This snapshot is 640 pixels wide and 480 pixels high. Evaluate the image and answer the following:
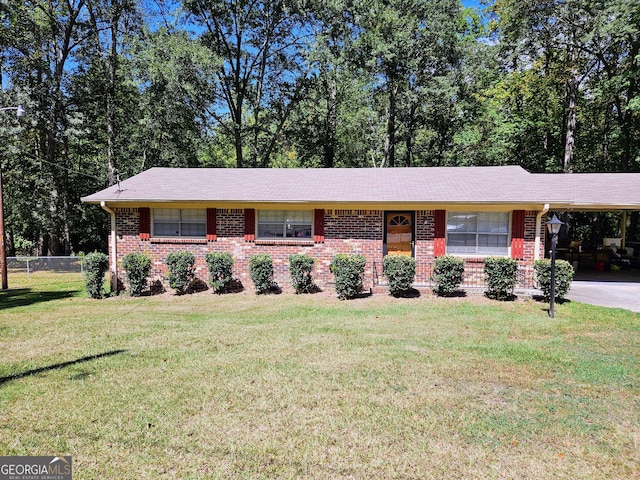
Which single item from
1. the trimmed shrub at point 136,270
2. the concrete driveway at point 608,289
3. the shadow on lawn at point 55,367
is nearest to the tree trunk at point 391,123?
the concrete driveway at point 608,289

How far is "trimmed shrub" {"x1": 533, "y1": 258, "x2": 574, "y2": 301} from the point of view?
26.7 feet

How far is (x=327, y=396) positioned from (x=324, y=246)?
21.8 ft

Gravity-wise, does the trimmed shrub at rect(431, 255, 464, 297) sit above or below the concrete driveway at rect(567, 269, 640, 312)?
above

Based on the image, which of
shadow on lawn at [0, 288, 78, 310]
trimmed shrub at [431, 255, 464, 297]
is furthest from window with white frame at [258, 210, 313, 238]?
shadow on lawn at [0, 288, 78, 310]

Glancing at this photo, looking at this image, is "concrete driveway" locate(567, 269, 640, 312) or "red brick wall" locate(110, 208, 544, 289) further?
"red brick wall" locate(110, 208, 544, 289)

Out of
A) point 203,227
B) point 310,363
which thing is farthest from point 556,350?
point 203,227

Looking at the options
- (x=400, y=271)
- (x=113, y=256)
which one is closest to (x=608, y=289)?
(x=400, y=271)

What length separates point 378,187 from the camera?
36.1ft

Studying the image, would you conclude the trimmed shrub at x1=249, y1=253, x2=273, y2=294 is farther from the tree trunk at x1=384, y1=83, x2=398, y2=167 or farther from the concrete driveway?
the tree trunk at x1=384, y1=83, x2=398, y2=167

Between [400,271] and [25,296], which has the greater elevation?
[400,271]

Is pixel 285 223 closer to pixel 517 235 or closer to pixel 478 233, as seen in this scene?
pixel 478 233

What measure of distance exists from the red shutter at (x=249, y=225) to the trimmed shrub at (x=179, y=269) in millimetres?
1698

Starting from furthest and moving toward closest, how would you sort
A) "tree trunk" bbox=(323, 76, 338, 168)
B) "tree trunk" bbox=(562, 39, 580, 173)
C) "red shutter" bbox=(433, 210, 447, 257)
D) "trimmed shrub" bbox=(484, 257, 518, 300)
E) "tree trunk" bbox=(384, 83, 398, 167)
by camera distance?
"tree trunk" bbox=(323, 76, 338, 168)
"tree trunk" bbox=(384, 83, 398, 167)
"tree trunk" bbox=(562, 39, 580, 173)
"red shutter" bbox=(433, 210, 447, 257)
"trimmed shrub" bbox=(484, 257, 518, 300)

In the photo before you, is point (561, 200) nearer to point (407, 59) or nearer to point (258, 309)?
point (258, 309)
